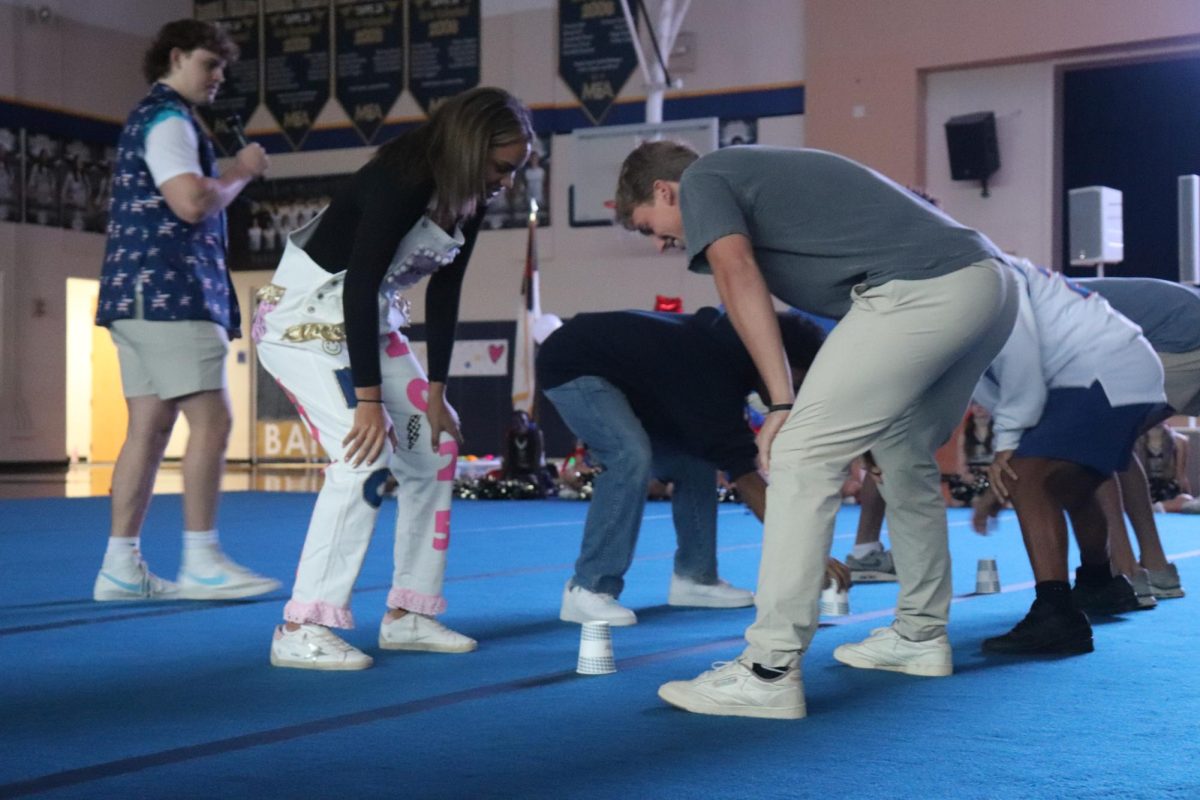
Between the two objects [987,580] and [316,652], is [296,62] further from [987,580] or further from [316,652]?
[316,652]

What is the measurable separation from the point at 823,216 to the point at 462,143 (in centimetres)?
75

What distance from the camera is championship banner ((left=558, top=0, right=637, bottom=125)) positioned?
1378 cm

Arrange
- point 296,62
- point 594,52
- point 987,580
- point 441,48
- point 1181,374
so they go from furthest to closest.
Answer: point 296,62 < point 441,48 < point 594,52 < point 987,580 < point 1181,374

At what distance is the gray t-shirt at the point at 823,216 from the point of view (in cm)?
267

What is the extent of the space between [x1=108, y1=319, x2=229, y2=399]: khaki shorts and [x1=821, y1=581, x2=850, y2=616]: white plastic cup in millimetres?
1821

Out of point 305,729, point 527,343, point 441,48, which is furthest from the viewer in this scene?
point 441,48

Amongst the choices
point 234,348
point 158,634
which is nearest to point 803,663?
point 158,634

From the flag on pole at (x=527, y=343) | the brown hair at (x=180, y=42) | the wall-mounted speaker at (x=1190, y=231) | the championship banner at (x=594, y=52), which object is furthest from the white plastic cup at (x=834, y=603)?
the championship banner at (x=594, y=52)

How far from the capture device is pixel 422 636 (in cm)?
331

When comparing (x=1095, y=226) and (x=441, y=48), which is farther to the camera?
(x=441, y=48)

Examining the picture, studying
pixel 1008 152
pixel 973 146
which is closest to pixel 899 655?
pixel 973 146

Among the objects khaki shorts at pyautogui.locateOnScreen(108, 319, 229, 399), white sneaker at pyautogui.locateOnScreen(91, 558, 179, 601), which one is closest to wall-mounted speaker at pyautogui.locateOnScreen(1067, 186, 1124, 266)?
khaki shorts at pyautogui.locateOnScreen(108, 319, 229, 399)

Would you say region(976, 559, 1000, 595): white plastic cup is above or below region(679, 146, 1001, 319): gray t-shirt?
below

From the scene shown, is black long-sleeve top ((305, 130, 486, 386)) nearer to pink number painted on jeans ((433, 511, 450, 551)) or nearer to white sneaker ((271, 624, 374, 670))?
pink number painted on jeans ((433, 511, 450, 551))
